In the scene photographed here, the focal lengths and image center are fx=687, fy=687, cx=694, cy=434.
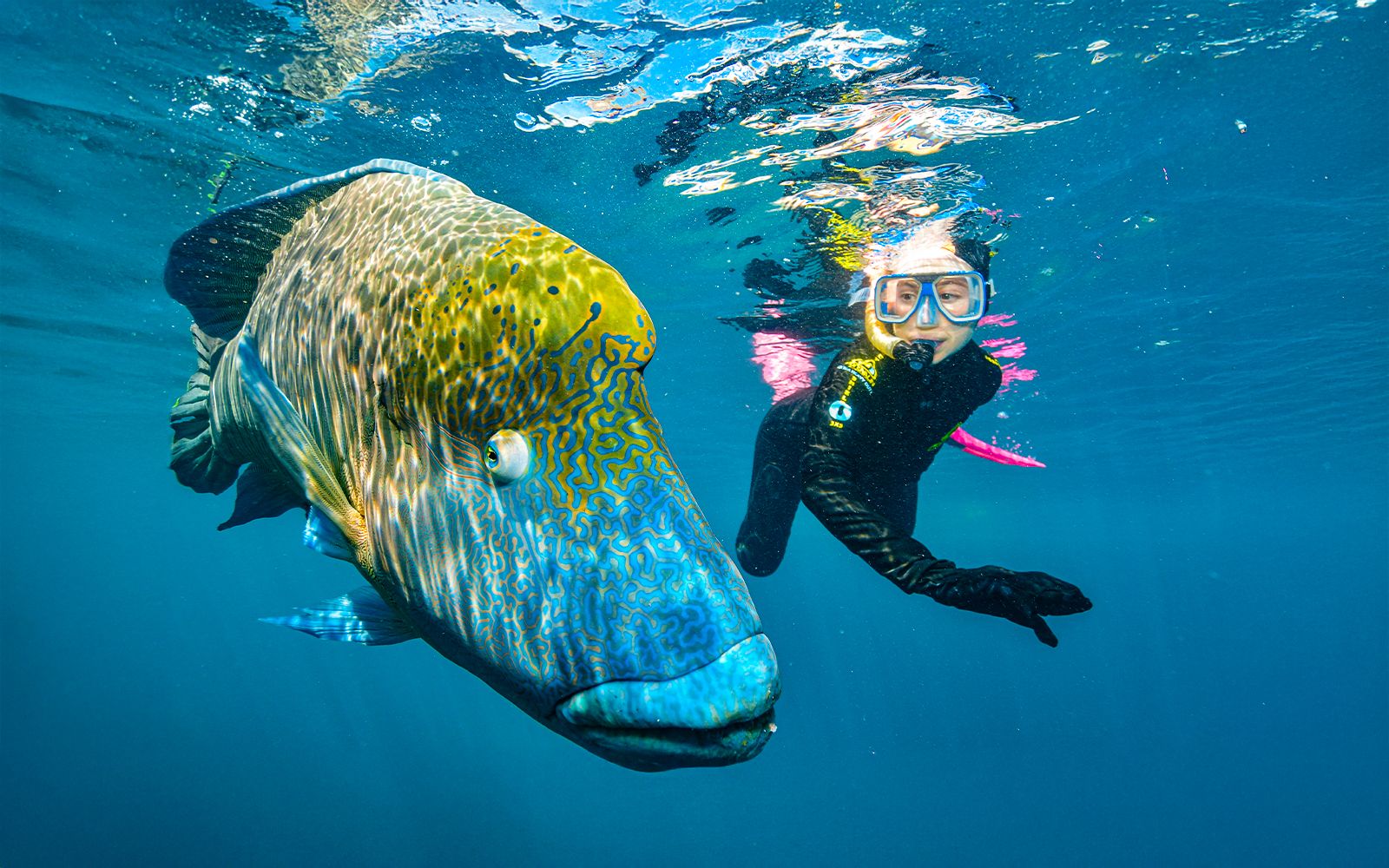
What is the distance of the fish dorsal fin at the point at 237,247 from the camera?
82.0 inches

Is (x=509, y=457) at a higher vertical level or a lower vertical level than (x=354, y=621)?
higher

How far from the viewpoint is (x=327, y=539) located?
5.35 ft

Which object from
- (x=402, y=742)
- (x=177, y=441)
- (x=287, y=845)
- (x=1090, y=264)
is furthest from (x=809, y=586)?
(x=177, y=441)

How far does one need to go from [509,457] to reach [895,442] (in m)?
4.37

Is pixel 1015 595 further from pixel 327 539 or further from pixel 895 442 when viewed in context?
pixel 895 442

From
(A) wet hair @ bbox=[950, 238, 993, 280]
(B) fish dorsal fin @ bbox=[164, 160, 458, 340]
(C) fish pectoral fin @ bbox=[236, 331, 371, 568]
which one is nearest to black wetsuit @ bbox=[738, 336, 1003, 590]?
(C) fish pectoral fin @ bbox=[236, 331, 371, 568]

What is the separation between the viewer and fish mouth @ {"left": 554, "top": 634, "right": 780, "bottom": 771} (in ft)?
3.60

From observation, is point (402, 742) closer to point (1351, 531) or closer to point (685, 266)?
point (685, 266)

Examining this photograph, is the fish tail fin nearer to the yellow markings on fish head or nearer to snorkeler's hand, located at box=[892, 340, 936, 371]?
the yellow markings on fish head

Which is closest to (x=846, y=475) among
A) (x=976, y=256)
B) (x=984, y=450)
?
(x=984, y=450)

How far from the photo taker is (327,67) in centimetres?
868

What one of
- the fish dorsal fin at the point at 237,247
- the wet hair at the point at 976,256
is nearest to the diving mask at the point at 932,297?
the wet hair at the point at 976,256

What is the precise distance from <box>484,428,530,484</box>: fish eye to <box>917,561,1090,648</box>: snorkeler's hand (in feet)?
5.26

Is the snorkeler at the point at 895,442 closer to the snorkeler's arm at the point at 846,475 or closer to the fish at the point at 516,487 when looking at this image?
the snorkeler's arm at the point at 846,475
